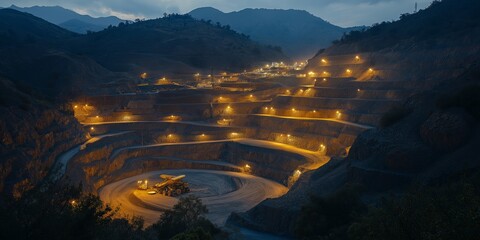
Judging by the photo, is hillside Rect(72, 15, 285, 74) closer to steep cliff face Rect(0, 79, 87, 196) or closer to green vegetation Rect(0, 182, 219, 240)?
steep cliff face Rect(0, 79, 87, 196)

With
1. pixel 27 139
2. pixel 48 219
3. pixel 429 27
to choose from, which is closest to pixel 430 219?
pixel 48 219

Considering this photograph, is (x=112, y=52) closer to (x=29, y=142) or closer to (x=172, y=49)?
(x=172, y=49)

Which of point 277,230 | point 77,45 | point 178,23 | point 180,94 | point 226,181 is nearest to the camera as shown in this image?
point 277,230

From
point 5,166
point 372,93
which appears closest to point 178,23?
point 372,93

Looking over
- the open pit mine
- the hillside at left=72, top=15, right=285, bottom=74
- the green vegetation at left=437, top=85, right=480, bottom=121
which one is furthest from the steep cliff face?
the hillside at left=72, top=15, right=285, bottom=74

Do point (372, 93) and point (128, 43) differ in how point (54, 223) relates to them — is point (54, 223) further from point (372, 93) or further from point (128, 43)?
point (128, 43)

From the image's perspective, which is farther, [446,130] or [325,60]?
[325,60]
